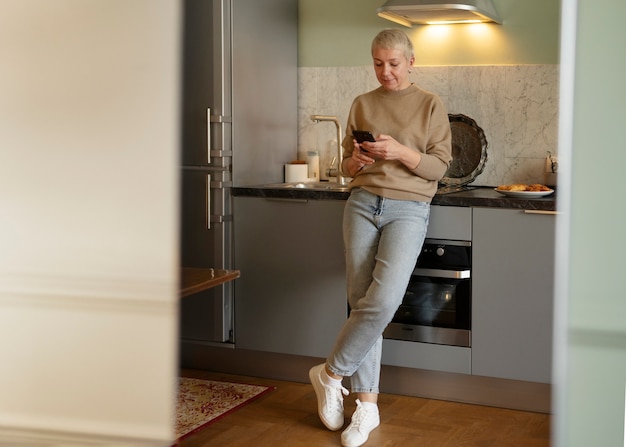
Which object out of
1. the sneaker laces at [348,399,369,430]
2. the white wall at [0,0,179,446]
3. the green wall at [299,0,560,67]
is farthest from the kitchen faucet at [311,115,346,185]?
the white wall at [0,0,179,446]

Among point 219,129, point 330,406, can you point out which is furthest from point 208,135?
point 330,406

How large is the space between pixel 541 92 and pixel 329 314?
4.25ft

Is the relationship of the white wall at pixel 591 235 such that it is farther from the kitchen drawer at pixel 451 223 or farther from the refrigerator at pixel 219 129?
the refrigerator at pixel 219 129

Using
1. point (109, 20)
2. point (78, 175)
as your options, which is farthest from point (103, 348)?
point (109, 20)

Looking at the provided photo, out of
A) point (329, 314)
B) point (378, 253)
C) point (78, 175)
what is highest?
point (78, 175)

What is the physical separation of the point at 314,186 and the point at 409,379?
0.95 meters

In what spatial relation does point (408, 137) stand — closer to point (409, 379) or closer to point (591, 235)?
point (409, 379)

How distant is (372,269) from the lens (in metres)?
3.17

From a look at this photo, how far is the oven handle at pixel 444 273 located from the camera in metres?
3.45

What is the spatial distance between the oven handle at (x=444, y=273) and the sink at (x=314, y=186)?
469 millimetres

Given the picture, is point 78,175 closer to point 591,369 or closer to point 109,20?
point 109,20

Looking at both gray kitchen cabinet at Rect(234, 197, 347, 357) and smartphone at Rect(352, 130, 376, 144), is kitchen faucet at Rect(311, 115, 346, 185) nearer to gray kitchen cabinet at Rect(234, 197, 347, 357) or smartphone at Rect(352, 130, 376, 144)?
gray kitchen cabinet at Rect(234, 197, 347, 357)

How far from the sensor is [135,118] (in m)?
1.37

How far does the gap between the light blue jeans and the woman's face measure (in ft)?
1.28
